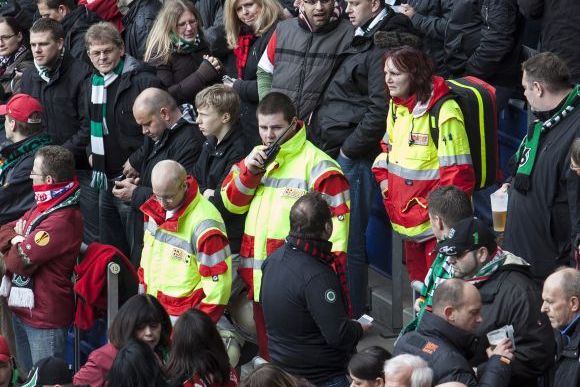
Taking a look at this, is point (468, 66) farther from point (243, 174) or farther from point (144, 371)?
point (144, 371)

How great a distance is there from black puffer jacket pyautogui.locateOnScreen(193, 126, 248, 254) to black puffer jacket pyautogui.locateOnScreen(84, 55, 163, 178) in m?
1.38

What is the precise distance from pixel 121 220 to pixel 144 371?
416 cm

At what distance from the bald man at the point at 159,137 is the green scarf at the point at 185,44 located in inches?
47.4

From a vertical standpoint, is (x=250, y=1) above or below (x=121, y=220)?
above

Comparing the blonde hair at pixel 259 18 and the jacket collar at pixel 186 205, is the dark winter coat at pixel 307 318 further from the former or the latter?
the blonde hair at pixel 259 18

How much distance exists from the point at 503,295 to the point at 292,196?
6.50 feet

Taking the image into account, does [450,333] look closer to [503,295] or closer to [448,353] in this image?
[448,353]

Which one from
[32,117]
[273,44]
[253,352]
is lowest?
[253,352]

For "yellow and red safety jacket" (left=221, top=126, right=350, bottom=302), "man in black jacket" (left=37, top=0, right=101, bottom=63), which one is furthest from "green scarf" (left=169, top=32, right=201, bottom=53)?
"yellow and red safety jacket" (left=221, top=126, right=350, bottom=302)

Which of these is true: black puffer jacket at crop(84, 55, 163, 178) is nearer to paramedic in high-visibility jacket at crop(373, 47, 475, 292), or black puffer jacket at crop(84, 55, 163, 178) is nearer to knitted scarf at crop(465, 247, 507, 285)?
paramedic in high-visibility jacket at crop(373, 47, 475, 292)

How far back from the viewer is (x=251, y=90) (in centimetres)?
1069

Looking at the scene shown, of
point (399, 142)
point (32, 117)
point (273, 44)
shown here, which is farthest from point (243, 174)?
point (32, 117)

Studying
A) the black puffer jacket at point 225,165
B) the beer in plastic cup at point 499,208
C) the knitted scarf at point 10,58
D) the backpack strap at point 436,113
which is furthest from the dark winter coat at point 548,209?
the knitted scarf at point 10,58

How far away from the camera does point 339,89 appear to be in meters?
9.71
